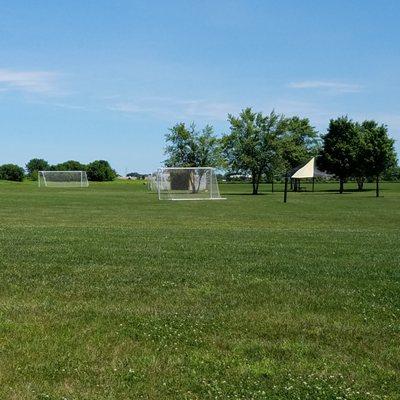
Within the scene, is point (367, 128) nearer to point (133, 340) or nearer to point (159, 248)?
point (159, 248)

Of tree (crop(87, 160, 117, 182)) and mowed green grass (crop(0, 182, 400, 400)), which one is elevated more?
tree (crop(87, 160, 117, 182))

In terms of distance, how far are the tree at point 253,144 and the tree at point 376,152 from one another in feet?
36.7

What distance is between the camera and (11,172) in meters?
117

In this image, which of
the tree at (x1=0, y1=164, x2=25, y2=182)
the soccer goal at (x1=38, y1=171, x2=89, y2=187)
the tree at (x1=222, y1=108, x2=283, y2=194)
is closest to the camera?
the tree at (x1=222, y1=108, x2=283, y2=194)

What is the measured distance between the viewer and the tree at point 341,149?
243 ft

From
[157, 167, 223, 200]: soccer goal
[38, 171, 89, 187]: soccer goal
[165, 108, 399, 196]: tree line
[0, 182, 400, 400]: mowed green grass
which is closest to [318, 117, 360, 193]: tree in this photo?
[165, 108, 399, 196]: tree line

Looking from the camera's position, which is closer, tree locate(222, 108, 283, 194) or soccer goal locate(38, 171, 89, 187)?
tree locate(222, 108, 283, 194)

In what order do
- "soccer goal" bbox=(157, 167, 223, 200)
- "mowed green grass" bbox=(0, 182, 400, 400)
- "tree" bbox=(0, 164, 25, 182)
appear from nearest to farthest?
"mowed green grass" bbox=(0, 182, 400, 400), "soccer goal" bbox=(157, 167, 223, 200), "tree" bbox=(0, 164, 25, 182)

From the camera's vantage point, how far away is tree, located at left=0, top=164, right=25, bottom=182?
4614 inches

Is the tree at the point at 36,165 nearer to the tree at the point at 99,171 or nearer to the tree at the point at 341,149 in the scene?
the tree at the point at 99,171

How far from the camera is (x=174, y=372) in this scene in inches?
192

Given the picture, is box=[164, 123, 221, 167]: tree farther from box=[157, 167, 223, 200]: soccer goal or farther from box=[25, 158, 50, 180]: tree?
box=[25, 158, 50, 180]: tree

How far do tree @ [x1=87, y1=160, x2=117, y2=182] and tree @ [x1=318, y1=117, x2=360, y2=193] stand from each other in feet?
214

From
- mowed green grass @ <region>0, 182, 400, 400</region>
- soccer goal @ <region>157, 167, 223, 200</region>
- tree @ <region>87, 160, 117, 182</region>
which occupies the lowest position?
mowed green grass @ <region>0, 182, 400, 400</region>
